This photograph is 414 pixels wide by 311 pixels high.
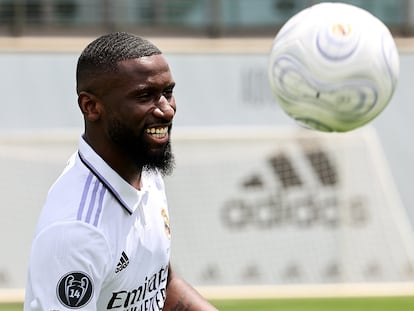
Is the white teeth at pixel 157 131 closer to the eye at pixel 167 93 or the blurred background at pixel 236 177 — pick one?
the eye at pixel 167 93

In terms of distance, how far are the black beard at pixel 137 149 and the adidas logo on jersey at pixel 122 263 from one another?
35 cm

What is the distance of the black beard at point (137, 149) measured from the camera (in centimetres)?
421

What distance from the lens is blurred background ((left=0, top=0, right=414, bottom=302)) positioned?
39.5 feet

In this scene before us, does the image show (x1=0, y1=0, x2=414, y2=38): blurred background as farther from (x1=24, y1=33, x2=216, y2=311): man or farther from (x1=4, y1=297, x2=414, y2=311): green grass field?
(x1=24, y1=33, x2=216, y2=311): man

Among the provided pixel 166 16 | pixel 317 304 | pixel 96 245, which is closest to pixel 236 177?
pixel 317 304

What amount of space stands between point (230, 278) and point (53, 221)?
26.9 ft

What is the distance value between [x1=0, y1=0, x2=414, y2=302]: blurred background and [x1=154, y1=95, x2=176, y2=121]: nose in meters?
7.53

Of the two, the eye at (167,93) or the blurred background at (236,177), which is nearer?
the eye at (167,93)

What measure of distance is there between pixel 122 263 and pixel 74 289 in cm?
27

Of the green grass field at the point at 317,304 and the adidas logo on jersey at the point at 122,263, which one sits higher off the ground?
the adidas logo on jersey at the point at 122,263

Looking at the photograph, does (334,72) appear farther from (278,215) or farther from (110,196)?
(278,215)

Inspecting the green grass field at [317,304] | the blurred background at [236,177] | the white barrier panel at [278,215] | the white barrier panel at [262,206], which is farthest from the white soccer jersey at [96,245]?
the white barrier panel at [278,215]

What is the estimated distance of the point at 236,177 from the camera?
12.4m

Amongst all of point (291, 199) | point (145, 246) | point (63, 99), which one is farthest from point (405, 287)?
point (145, 246)
